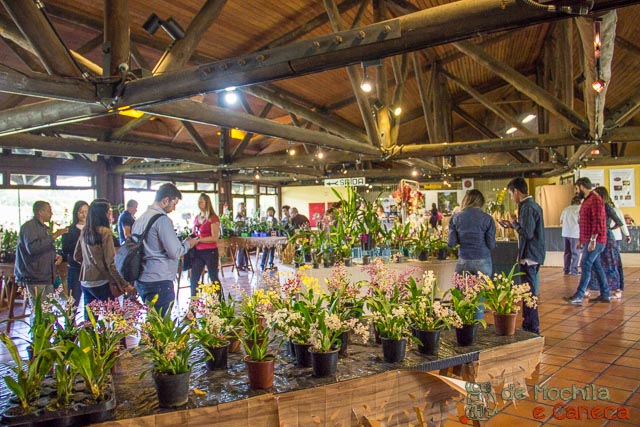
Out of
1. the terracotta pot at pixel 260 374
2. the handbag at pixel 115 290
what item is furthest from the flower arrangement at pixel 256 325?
the handbag at pixel 115 290

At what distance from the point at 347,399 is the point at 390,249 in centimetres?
376

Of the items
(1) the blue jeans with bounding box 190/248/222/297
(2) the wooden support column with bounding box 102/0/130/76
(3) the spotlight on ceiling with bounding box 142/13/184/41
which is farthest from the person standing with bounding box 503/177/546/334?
(1) the blue jeans with bounding box 190/248/222/297

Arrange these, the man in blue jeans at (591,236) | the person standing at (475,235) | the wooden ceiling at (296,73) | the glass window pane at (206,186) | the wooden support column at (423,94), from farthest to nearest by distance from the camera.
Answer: the glass window pane at (206,186) < the wooden support column at (423,94) < the man in blue jeans at (591,236) < the person standing at (475,235) < the wooden ceiling at (296,73)

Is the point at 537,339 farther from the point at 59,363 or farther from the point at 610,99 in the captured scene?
the point at 610,99

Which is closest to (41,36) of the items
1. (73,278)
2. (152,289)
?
(152,289)

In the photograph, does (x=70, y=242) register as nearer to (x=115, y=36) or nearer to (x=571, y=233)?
(x=115, y=36)

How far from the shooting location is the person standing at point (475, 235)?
4.31m

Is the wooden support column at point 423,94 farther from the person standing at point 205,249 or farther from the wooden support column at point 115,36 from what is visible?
the wooden support column at point 115,36

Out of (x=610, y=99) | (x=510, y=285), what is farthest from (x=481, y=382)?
(x=610, y=99)

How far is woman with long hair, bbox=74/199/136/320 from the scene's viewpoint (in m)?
3.88

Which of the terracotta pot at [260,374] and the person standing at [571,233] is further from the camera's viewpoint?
the person standing at [571,233]

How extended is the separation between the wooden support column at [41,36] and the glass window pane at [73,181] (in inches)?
341

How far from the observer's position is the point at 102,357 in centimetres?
187

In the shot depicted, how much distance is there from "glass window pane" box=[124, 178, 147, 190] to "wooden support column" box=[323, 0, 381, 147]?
8.51 meters
